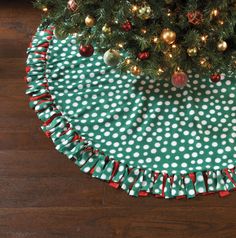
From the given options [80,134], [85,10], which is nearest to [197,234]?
[80,134]

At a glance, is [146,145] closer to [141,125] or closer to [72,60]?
[141,125]

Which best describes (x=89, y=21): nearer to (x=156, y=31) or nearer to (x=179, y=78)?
(x=156, y=31)

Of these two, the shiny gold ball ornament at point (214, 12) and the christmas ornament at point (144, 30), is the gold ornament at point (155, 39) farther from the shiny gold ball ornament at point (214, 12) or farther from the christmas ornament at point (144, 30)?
the shiny gold ball ornament at point (214, 12)

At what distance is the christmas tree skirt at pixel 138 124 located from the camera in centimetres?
121

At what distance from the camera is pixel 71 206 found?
3.90 ft

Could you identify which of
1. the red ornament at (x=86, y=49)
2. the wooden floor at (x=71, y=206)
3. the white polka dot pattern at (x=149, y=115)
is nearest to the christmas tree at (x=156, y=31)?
the red ornament at (x=86, y=49)

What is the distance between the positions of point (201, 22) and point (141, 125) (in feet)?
1.41

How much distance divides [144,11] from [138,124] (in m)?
0.45

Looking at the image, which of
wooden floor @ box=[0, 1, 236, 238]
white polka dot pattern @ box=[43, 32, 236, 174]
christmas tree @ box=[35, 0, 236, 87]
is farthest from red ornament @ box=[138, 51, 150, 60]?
wooden floor @ box=[0, 1, 236, 238]

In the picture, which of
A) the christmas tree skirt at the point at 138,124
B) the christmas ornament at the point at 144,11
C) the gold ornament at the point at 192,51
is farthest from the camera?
the christmas tree skirt at the point at 138,124

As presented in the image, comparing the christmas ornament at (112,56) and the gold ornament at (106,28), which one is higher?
the gold ornament at (106,28)

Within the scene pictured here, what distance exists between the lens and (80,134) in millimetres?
1325

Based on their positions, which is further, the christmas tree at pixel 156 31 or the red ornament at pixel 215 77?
the red ornament at pixel 215 77

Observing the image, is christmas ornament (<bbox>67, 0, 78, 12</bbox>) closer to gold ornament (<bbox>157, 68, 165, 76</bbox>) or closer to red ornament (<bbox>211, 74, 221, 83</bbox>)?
gold ornament (<bbox>157, 68, 165, 76</bbox>)
